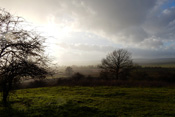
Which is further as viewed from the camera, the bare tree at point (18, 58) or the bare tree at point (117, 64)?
the bare tree at point (117, 64)

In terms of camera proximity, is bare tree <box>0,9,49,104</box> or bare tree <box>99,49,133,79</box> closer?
bare tree <box>0,9,49,104</box>

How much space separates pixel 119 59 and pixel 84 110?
30340 millimetres

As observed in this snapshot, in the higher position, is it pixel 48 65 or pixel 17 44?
pixel 17 44

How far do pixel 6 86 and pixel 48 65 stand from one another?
12.1 feet

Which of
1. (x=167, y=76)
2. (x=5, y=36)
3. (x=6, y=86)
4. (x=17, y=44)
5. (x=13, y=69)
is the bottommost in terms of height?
(x=167, y=76)

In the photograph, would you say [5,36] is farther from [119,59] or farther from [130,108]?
[119,59]

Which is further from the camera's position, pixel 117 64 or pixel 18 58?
pixel 117 64

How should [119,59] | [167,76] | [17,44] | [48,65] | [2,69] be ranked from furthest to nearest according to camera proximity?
[119,59] → [167,76] → [48,65] → [17,44] → [2,69]

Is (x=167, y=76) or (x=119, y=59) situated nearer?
(x=167, y=76)

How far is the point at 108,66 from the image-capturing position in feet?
118

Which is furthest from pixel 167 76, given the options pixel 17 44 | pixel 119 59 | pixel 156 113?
pixel 17 44

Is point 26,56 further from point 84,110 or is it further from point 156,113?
point 156,113

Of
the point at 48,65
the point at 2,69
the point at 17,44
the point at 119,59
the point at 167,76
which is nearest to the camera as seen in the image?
the point at 2,69

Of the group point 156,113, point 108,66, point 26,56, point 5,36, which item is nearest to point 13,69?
point 26,56
